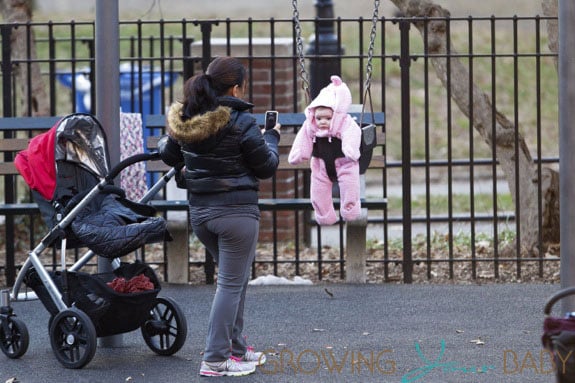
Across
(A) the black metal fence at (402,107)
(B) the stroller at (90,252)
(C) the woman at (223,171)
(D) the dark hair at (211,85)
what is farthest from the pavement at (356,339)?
(D) the dark hair at (211,85)

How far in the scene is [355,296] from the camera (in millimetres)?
8828

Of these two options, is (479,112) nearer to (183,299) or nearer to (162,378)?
(183,299)

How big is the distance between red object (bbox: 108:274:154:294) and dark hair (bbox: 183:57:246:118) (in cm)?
113

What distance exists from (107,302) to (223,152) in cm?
115

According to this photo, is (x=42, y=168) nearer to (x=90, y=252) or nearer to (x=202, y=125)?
(x=90, y=252)

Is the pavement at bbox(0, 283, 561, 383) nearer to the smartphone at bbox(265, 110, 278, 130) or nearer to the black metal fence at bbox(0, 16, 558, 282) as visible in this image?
the black metal fence at bbox(0, 16, 558, 282)

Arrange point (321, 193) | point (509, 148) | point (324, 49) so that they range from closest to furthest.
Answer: point (321, 193), point (509, 148), point (324, 49)

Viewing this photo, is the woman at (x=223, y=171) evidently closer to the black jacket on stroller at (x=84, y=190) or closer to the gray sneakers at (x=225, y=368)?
the gray sneakers at (x=225, y=368)

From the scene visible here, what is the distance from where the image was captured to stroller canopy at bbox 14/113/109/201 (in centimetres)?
695

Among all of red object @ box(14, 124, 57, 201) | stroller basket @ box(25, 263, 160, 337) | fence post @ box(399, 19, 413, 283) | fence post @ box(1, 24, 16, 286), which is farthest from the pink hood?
fence post @ box(1, 24, 16, 286)

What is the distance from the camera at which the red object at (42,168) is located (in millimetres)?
6938

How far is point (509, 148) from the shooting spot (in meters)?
10.2

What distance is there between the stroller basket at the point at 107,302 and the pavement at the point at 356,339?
256 millimetres

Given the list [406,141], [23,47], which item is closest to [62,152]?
[406,141]
